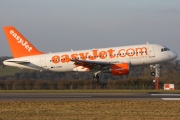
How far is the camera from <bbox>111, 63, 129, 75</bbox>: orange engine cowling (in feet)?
184

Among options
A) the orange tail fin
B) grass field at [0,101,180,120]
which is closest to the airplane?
the orange tail fin

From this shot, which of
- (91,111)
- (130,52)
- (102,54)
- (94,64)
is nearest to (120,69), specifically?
(130,52)

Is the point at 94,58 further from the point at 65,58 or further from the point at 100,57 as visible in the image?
the point at 65,58

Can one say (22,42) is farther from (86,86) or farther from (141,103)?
(141,103)

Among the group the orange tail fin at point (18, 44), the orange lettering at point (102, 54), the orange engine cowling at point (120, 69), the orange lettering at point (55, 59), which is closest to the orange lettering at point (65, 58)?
the orange lettering at point (55, 59)

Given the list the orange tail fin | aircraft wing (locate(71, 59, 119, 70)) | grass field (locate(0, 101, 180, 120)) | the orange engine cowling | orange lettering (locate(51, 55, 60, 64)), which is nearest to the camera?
grass field (locate(0, 101, 180, 120))

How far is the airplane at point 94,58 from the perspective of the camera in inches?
2223

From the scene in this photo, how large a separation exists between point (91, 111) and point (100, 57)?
2895 centimetres

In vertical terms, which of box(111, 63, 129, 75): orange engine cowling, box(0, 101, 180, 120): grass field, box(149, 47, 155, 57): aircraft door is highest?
box(149, 47, 155, 57): aircraft door

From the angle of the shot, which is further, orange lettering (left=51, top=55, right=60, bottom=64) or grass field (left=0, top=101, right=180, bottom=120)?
orange lettering (left=51, top=55, right=60, bottom=64)

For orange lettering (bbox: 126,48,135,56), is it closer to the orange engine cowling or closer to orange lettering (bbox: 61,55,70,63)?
the orange engine cowling

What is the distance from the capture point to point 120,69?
185ft

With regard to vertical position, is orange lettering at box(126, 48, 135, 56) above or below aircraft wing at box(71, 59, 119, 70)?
above

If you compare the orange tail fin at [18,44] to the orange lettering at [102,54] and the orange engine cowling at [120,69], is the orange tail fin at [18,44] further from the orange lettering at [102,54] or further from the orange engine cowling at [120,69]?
the orange engine cowling at [120,69]
